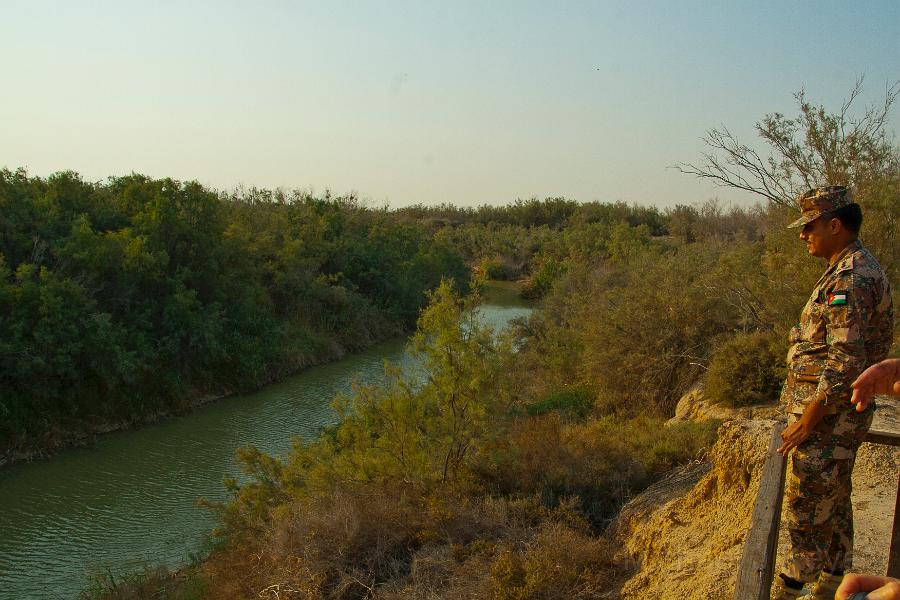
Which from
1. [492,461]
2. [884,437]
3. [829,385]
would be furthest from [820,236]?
[492,461]

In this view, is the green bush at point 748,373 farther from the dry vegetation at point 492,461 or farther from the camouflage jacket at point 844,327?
the camouflage jacket at point 844,327

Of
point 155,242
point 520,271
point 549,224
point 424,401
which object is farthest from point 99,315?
point 549,224

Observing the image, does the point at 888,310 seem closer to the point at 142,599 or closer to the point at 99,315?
the point at 142,599

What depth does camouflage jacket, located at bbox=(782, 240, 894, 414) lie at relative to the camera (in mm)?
3447

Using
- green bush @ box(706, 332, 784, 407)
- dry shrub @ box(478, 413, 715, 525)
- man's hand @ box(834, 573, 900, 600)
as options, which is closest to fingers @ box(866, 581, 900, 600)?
man's hand @ box(834, 573, 900, 600)

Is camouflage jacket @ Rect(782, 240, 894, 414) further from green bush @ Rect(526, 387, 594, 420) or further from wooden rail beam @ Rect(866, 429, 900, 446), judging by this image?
green bush @ Rect(526, 387, 594, 420)

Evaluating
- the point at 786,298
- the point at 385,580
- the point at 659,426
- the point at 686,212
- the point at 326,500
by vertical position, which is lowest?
the point at 385,580

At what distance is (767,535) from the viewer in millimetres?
3111

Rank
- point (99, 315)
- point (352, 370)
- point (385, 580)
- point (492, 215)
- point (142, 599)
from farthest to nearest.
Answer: point (492, 215) < point (352, 370) < point (99, 315) < point (142, 599) < point (385, 580)

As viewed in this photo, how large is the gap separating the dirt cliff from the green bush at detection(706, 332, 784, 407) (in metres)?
3.01

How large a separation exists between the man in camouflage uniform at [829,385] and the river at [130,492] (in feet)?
21.3

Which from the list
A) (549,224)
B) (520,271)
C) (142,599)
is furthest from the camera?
(549,224)

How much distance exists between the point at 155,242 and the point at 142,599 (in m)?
14.5

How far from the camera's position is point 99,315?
17.9m
